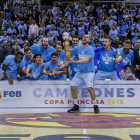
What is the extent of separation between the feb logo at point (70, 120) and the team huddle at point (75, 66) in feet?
2.65

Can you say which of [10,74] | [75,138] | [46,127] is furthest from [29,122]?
[10,74]

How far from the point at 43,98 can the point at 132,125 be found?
3178mm

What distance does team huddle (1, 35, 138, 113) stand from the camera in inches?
319

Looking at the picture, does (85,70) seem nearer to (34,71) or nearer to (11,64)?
(34,71)

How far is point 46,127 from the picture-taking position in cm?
603

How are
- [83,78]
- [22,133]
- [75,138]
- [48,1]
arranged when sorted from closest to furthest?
1. [75,138]
2. [22,133]
3. [83,78]
4. [48,1]

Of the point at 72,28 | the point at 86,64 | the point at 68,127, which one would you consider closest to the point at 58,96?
A: the point at 86,64

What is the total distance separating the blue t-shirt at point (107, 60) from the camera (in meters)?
8.60

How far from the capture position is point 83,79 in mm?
8141

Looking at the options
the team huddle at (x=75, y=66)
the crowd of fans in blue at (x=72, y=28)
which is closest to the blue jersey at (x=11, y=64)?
the team huddle at (x=75, y=66)

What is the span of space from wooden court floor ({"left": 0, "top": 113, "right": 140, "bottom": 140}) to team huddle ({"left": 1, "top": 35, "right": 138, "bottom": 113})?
1058 mm

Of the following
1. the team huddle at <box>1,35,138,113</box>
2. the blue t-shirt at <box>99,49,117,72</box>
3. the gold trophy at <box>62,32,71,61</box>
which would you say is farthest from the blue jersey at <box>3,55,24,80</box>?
the blue t-shirt at <box>99,49,117,72</box>

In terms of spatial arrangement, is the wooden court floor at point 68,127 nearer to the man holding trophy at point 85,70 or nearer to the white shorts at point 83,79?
the man holding trophy at point 85,70

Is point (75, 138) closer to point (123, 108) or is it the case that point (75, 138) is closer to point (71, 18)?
point (123, 108)
